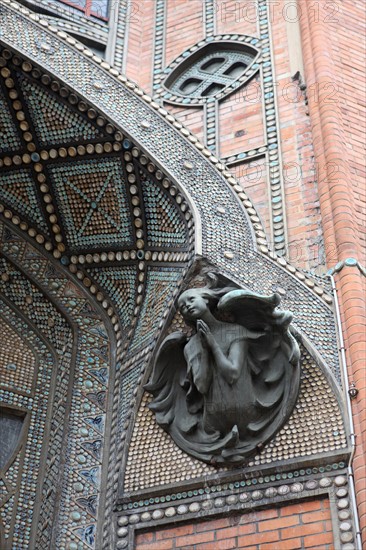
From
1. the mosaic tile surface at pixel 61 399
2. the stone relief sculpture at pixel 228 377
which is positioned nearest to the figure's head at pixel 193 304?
the stone relief sculpture at pixel 228 377

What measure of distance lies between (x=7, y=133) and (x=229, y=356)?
2.51 metres

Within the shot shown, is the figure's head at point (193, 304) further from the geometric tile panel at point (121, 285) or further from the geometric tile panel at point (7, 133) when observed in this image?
the geometric tile panel at point (7, 133)

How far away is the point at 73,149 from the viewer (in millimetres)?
7117

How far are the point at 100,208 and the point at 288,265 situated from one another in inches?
58.5

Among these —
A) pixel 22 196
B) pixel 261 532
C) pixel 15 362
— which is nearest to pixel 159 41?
pixel 22 196

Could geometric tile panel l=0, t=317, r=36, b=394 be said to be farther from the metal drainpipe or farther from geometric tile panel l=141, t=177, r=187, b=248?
the metal drainpipe

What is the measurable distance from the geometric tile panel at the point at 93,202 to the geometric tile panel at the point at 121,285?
178 mm

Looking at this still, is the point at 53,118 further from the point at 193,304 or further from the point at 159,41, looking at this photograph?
the point at 159,41

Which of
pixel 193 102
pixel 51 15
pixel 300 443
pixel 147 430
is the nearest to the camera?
pixel 300 443

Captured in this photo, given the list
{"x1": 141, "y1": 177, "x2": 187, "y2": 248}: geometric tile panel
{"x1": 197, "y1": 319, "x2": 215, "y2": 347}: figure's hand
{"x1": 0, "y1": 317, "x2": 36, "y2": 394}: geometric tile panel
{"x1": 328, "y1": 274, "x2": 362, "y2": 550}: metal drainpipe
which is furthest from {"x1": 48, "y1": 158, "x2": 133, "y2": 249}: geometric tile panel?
{"x1": 328, "y1": 274, "x2": 362, "y2": 550}: metal drainpipe

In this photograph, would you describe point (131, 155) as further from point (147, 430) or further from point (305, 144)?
point (147, 430)

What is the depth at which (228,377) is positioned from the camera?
5.76m

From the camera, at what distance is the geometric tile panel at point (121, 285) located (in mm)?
7031

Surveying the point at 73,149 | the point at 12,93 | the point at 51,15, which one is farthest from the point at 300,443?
the point at 51,15
